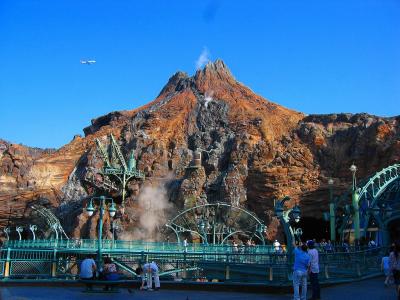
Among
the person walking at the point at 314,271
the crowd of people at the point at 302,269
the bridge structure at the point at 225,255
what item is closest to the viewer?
the crowd of people at the point at 302,269

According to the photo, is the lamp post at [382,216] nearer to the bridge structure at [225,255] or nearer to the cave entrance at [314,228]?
the bridge structure at [225,255]

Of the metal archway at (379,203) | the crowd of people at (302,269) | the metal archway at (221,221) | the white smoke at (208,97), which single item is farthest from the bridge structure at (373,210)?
the white smoke at (208,97)

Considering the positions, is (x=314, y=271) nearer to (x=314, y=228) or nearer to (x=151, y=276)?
(x=151, y=276)

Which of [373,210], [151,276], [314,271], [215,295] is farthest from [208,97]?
[314,271]

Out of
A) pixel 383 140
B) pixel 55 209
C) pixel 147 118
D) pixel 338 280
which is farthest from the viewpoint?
pixel 147 118

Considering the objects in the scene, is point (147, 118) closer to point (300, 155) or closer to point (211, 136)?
point (211, 136)

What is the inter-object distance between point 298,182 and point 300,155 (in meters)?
6.66

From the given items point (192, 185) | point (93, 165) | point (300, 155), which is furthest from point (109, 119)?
point (300, 155)

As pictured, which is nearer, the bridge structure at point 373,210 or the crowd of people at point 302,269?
the crowd of people at point 302,269

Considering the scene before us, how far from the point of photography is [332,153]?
7475 centimetres

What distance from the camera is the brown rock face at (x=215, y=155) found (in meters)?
68.8

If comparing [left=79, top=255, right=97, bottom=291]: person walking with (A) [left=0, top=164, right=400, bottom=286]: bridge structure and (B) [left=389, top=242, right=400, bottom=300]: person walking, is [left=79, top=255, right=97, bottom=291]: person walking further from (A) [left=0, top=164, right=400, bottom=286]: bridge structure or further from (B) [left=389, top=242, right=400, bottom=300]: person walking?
(B) [left=389, top=242, right=400, bottom=300]: person walking

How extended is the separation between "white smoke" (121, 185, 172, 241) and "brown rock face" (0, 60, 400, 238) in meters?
0.89

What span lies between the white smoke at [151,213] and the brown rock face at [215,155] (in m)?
0.89
